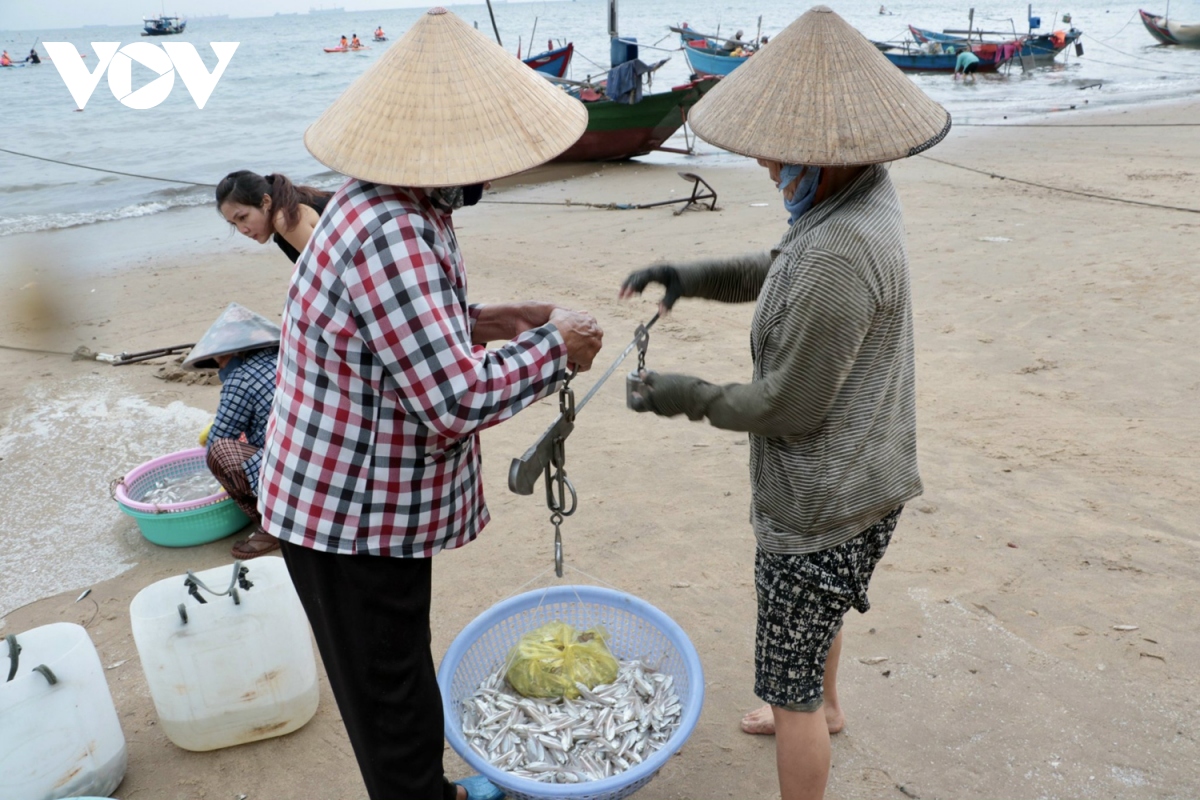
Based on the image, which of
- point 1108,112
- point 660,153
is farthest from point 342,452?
point 1108,112

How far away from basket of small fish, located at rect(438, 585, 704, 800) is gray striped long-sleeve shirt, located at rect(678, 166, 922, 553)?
738 mm

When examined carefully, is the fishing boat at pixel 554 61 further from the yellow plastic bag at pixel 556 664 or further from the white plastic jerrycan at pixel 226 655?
the yellow plastic bag at pixel 556 664

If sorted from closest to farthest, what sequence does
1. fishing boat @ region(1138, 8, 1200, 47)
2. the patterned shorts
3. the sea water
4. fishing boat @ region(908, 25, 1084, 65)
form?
the patterned shorts, the sea water, fishing boat @ region(908, 25, 1084, 65), fishing boat @ region(1138, 8, 1200, 47)

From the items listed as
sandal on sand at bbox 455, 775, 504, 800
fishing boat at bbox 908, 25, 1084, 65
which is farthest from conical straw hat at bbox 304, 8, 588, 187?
fishing boat at bbox 908, 25, 1084, 65

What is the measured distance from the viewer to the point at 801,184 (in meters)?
1.94

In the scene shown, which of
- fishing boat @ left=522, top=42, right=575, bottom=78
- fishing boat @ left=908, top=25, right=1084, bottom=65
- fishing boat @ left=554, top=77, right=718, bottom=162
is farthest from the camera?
fishing boat @ left=908, top=25, right=1084, bottom=65

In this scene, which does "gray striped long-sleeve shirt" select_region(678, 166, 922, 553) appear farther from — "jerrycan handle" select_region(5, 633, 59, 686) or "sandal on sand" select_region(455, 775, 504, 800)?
"jerrycan handle" select_region(5, 633, 59, 686)

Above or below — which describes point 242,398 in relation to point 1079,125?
above

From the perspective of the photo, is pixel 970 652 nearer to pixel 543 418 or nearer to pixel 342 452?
pixel 342 452

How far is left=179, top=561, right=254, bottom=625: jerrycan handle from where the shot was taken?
2621 millimetres

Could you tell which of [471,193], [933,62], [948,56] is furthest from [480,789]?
[933,62]

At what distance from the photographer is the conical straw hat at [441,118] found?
5.58ft

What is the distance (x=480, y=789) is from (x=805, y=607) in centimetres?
111

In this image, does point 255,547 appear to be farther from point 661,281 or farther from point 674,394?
point 674,394
